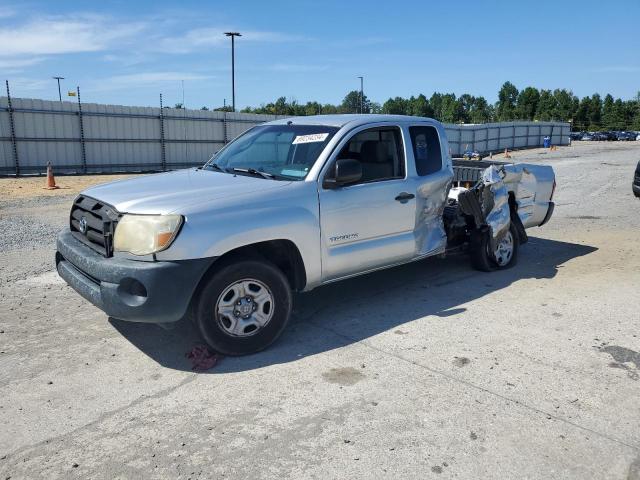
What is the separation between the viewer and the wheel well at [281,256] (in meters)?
4.21

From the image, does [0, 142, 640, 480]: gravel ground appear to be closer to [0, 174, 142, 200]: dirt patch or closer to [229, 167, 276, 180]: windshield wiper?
[229, 167, 276, 180]: windshield wiper

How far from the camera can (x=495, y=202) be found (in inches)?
255

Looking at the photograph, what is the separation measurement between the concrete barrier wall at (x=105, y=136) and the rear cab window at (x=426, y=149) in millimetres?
17929

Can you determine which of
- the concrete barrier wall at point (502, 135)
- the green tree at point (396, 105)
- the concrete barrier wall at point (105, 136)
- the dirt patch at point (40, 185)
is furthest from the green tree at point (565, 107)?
the dirt patch at point (40, 185)

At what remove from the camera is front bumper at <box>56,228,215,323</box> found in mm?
3734

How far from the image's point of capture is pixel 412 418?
132 inches

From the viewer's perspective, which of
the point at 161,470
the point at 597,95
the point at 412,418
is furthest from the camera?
the point at 597,95

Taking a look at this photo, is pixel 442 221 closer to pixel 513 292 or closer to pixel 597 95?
→ pixel 513 292

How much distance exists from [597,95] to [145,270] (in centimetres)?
9686

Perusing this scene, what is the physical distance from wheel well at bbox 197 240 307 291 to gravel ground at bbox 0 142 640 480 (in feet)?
1.68

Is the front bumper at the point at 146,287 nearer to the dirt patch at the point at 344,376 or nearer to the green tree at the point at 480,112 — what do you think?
the dirt patch at the point at 344,376

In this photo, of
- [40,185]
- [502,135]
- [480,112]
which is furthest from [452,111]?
[40,185]

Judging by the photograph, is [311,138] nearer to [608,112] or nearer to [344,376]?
[344,376]

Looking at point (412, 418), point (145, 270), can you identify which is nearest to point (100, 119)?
point (145, 270)
